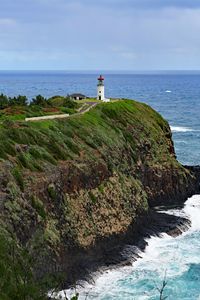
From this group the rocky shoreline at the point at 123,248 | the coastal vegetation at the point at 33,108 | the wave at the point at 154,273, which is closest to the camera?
the wave at the point at 154,273

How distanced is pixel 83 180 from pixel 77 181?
1.03m

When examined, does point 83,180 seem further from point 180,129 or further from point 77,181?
point 180,129

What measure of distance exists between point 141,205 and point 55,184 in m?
13.2

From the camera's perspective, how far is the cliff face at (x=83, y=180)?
136 feet

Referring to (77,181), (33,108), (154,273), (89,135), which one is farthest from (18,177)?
(33,108)

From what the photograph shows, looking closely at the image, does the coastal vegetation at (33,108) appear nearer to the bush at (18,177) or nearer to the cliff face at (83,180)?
the cliff face at (83,180)

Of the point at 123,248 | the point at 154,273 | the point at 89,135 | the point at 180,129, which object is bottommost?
the point at 154,273

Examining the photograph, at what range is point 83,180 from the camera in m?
49.5

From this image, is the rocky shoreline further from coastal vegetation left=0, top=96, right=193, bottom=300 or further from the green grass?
the green grass

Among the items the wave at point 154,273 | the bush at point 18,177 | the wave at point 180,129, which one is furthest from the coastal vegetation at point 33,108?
the wave at point 180,129

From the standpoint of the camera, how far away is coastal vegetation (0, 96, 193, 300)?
4012cm

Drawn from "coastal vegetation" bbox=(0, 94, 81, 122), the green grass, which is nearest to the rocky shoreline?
the green grass

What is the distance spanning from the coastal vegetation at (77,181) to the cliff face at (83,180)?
0.30ft

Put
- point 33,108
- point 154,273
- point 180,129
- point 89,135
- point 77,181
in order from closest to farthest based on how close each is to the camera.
A: point 154,273, point 77,181, point 89,135, point 33,108, point 180,129
